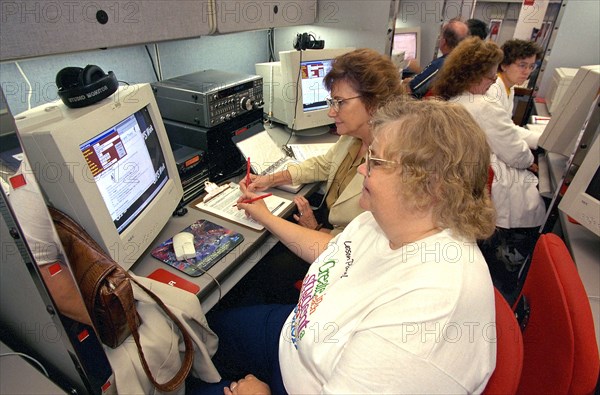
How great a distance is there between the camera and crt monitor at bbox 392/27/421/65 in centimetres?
312

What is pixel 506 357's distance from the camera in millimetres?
679

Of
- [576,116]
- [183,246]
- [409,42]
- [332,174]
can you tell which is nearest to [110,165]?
[183,246]

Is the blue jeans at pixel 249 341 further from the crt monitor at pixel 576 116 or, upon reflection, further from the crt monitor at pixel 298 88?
the crt monitor at pixel 576 116

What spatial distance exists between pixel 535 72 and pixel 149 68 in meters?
3.18

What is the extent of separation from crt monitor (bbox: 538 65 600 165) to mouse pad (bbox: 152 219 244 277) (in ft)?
4.91

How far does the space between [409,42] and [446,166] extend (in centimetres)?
284

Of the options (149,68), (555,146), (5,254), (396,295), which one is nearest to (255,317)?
(396,295)

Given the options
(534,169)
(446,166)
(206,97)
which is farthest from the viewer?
(534,169)

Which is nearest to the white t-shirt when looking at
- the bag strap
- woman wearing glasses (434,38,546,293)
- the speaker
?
the bag strap

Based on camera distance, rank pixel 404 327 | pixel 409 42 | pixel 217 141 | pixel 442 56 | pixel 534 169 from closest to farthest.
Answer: pixel 404 327
pixel 217 141
pixel 534 169
pixel 442 56
pixel 409 42

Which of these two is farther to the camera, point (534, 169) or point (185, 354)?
point (534, 169)

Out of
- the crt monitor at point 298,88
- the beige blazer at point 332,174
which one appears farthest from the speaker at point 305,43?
the beige blazer at point 332,174

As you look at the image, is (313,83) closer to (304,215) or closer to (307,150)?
(307,150)

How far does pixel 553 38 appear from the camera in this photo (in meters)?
2.85
